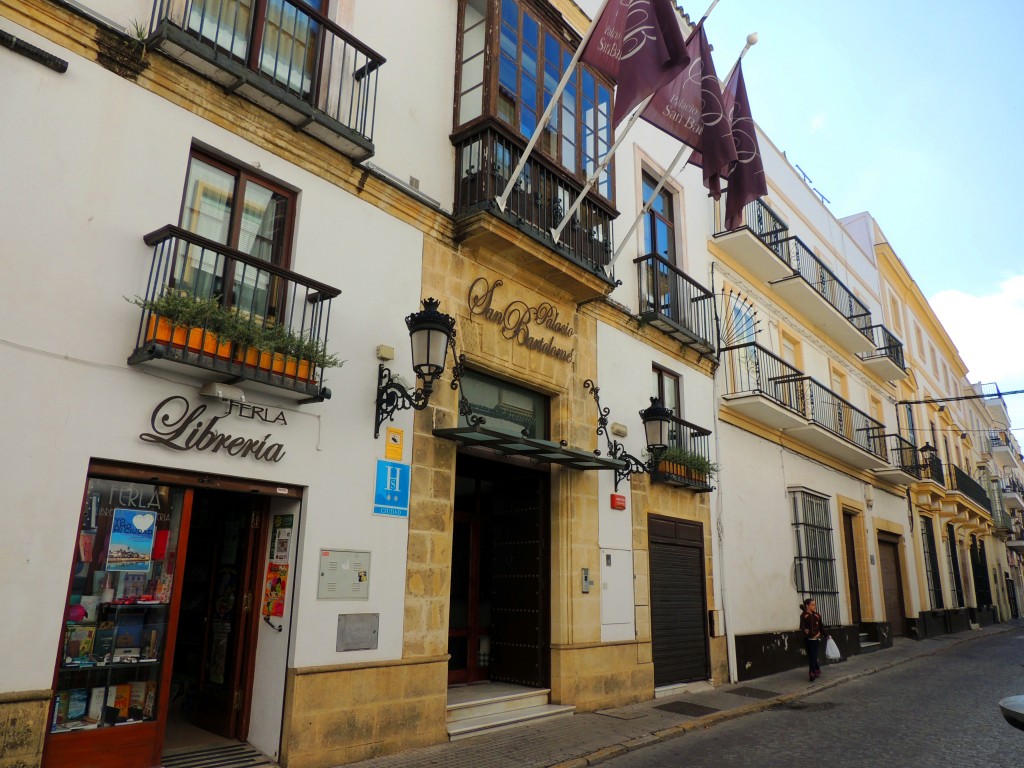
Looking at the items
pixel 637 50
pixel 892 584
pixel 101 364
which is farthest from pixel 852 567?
pixel 101 364

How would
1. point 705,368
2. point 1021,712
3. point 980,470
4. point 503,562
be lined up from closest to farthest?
point 1021,712 < point 503,562 < point 705,368 < point 980,470

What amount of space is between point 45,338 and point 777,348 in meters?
14.5

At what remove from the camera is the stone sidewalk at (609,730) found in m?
6.73

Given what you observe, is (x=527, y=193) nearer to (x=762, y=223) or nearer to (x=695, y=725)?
(x=695, y=725)

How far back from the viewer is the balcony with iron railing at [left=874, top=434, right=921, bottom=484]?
20203 millimetres

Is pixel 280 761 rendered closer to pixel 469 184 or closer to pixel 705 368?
pixel 469 184

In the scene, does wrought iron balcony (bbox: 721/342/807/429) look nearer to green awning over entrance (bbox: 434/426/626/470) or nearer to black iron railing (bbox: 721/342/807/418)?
black iron railing (bbox: 721/342/807/418)

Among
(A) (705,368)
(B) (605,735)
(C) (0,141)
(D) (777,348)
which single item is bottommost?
(B) (605,735)

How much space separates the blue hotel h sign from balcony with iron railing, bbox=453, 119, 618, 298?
2.90m

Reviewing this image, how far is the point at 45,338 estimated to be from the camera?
5117 millimetres

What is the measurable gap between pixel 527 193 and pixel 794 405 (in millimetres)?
9182

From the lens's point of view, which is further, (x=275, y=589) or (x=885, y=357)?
(x=885, y=357)

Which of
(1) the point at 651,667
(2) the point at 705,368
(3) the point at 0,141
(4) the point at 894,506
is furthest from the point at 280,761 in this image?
(4) the point at 894,506

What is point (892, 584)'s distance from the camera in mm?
20734
